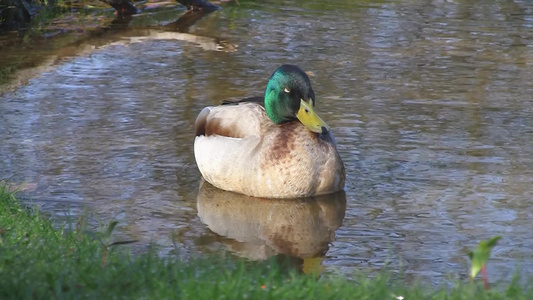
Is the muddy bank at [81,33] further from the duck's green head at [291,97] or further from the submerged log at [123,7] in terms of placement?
the duck's green head at [291,97]

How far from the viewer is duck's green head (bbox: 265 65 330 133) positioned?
736cm

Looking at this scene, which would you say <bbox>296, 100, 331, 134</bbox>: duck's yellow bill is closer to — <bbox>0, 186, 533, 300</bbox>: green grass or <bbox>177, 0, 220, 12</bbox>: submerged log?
<bbox>0, 186, 533, 300</bbox>: green grass

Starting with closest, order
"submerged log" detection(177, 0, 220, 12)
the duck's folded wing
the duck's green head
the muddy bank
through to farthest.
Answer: the duck's green head < the duck's folded wing < the muddy bank < "submerged log" detection(177, 0, 220, 12)

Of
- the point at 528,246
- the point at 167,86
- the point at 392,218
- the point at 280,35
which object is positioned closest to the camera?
the point at 528,246

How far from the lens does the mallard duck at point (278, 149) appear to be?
285 inches

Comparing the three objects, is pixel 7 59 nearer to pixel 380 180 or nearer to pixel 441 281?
pixel 380 180

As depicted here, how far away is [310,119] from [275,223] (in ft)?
2.94

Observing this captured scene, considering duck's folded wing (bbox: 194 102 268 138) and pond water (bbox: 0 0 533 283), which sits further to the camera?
duck's folded wing (bbox: 194 102 268 138)

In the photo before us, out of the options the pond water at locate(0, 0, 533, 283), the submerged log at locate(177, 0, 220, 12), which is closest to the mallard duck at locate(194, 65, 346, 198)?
the pond water at locate(0, 0, 533, 283)

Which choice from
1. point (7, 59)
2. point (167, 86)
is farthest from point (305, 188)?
point (7, 59)

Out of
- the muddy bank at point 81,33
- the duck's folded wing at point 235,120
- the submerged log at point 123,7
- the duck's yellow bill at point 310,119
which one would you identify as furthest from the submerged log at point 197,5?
the duck's yellow bill at point 310,119

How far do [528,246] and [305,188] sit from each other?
1.77 meters

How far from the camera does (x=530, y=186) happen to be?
24.1 ft

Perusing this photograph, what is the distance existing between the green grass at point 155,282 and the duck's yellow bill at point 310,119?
6.86 ft
